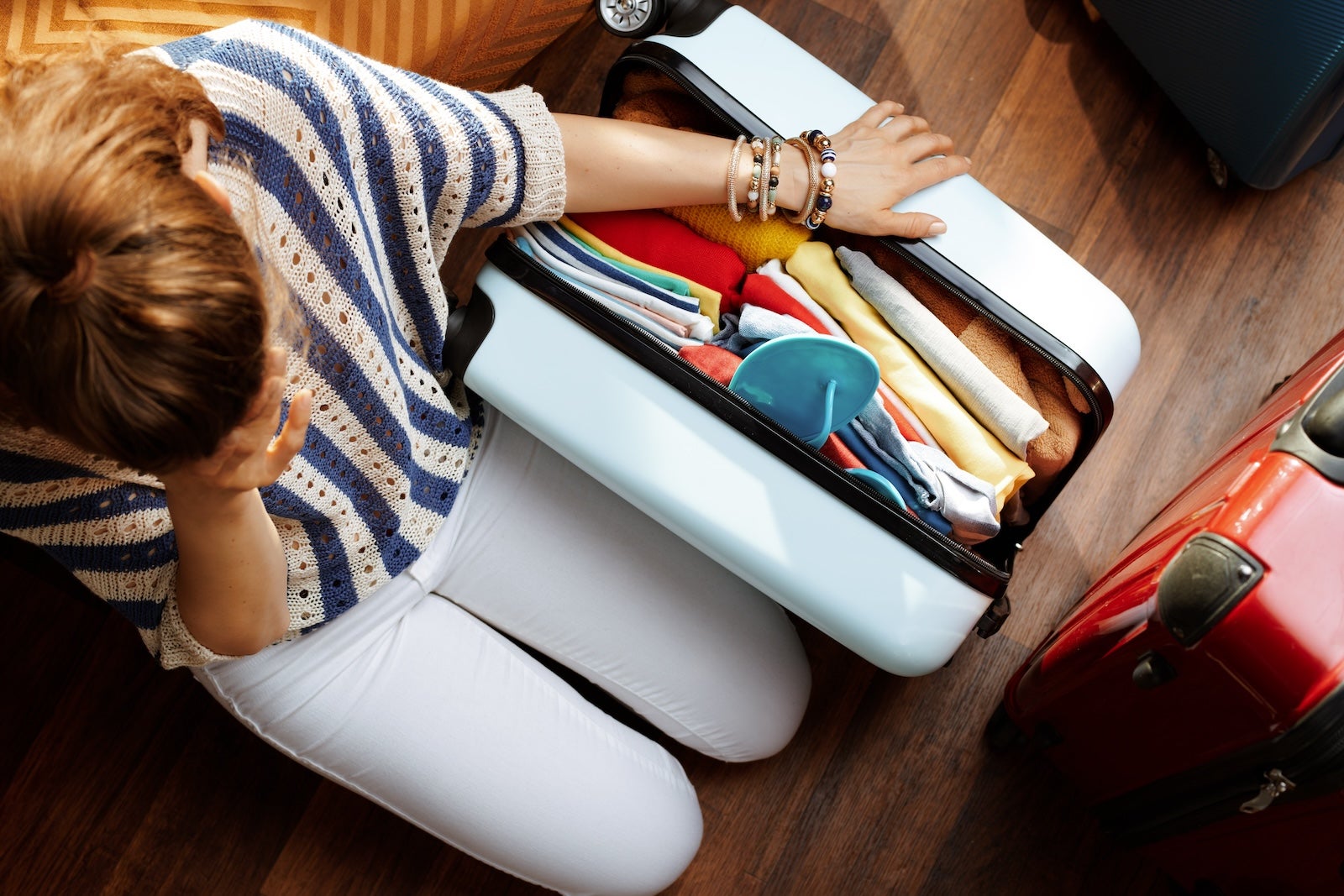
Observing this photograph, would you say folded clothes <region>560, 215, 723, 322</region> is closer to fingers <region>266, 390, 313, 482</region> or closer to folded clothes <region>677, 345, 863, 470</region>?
folded clothes <region>677, 345, 863, 470</region>

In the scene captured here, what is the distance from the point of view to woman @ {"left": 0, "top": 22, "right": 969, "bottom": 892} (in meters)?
0.49

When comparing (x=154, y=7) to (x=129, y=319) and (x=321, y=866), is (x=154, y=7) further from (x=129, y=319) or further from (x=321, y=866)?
(x=321, y=866)

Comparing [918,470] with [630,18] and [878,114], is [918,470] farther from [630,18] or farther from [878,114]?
[630,18]

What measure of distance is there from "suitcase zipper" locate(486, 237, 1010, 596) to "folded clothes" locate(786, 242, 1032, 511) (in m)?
0.09

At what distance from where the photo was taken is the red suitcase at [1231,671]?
2.26ft

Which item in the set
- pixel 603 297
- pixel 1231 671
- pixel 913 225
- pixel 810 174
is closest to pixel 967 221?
pixel 913 225

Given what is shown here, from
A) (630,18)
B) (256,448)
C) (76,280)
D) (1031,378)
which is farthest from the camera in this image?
(630,18)

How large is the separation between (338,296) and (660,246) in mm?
335

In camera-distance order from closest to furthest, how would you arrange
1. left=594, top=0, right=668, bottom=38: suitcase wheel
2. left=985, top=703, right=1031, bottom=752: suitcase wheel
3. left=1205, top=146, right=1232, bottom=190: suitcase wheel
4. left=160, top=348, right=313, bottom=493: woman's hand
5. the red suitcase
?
1. left=160, top=348, right=313, bottom=493: woman's hand
2. the red suitcase
3. left=594, top=0, right=668, bottom=38: suitcase wheel
4. left=985, top=703, right=1031, bottom=752: suitcase wheel
5. left=1205, top=146, right=1232, bottom=190: suitcase wheel

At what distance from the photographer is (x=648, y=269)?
925 millimetres

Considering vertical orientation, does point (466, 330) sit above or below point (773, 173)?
below

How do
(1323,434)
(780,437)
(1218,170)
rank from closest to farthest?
(1323,434) < (780,437) < (1218,170)

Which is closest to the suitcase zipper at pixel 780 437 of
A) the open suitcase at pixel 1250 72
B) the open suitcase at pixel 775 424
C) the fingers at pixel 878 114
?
the open suitcase at pixel 775 424

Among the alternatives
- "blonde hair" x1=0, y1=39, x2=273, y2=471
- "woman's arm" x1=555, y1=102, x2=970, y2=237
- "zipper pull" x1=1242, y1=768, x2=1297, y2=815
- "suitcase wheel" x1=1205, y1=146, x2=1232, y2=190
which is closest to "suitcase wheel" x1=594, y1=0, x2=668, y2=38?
"woman's arm" x1=555, y1=102, x2=970, y2=237
